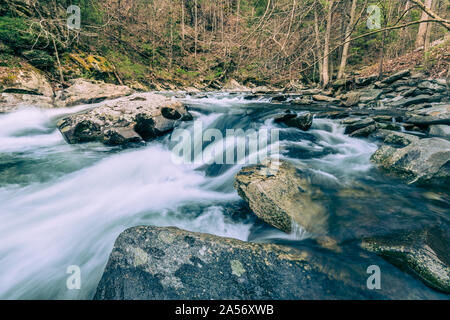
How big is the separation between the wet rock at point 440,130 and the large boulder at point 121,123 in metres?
6.74

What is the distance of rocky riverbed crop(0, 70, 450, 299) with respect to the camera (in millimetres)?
1496

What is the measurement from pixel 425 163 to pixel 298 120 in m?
3.22

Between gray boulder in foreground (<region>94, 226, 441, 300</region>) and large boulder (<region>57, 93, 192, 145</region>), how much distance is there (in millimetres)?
3924

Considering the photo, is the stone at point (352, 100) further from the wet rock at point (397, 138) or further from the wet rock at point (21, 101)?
the wet rock at point (21, 101)

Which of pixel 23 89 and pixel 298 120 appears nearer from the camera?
pixel 298 120

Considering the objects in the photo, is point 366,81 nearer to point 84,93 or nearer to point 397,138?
point 397,138

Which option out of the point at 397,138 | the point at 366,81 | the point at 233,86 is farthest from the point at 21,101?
the point at 366,81

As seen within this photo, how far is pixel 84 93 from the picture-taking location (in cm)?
845

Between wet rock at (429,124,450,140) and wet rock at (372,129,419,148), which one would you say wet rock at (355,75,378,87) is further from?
wet rock at (372,129,419,148)

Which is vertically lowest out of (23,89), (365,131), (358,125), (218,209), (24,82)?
(218,209)

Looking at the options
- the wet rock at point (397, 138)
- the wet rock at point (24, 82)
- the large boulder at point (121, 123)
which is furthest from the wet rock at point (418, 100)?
the wet rock at point (24, 82)

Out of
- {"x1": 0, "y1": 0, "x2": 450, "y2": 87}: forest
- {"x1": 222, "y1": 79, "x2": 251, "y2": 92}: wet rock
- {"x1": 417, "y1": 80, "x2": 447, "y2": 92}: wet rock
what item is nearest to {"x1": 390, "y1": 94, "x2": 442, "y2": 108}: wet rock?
{"x1": 417, "y1": 80, "x2": 447, "y2": 92}: wet rock

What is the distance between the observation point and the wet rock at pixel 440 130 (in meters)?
4.50
